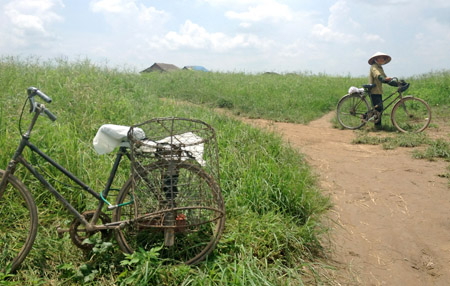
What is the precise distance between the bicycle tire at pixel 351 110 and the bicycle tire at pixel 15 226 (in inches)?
283

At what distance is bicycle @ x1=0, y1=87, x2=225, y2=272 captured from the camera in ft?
8.98

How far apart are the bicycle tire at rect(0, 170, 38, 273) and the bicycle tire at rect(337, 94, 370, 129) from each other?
283 inches

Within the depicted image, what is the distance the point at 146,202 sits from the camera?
2.88m

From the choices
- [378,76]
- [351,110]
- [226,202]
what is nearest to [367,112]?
[351,110]

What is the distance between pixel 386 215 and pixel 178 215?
2439 millimetres

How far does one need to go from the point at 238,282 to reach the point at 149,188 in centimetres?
93

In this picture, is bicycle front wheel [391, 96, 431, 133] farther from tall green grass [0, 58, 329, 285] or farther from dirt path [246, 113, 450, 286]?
tall green grass [0, 58, 329, 285]

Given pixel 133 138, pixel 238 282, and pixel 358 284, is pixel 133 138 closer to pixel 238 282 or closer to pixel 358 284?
pixel 238 282

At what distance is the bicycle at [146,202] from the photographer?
2738mm

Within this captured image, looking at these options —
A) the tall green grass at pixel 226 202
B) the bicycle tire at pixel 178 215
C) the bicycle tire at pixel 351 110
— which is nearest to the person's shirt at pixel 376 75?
the bicycle tire at pixel 351 110

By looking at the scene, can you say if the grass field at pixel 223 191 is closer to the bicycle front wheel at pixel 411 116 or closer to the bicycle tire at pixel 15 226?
the bicycle tire at pixel 15 226

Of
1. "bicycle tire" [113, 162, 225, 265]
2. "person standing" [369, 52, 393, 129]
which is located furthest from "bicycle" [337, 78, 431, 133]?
"bicycle tire" [113, 162, 225, 265]

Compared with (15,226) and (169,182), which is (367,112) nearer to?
(169,182)

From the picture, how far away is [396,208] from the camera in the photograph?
4293 mm
